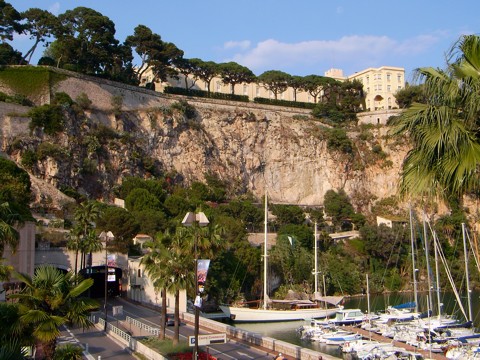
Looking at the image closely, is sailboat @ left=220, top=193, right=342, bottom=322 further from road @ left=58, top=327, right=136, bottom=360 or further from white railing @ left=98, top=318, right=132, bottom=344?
road @ left=58, top=327, right=136, bottom=360

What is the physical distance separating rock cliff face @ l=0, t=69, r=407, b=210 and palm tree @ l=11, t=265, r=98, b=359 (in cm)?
4793

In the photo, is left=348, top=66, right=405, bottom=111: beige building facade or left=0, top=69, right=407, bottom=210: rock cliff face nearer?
left=0, top=69, right=407, bottom=210: rock cliff face

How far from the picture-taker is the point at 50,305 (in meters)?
15.9

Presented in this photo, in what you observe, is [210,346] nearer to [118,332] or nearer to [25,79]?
[118,332]

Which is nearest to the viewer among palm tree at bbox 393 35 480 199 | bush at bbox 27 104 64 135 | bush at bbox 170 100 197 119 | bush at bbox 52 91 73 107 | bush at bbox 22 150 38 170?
palm tree at bbox 393 35 480 199

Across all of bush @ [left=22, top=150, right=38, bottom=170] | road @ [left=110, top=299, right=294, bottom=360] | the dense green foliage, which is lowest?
road @ [left=110, top=299, right=294, bottom=360]

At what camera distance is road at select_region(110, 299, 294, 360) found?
26.7 m

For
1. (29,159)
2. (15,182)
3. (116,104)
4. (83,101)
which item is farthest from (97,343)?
(116,104)

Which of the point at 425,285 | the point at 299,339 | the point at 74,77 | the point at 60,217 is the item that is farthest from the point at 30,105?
the point at 425,285

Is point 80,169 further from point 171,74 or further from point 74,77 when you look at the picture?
point 171,74

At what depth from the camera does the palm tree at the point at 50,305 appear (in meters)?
14.9

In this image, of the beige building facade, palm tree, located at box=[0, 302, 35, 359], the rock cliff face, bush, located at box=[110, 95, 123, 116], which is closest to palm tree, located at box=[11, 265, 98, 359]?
palm tree, located at box=[0, 302, 35, 359]

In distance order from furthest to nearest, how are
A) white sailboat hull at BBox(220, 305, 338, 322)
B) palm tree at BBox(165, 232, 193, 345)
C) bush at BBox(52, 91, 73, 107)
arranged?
1. bush at BBox(52, 91, 73, 107)
2. white sailboat hull at BBox(220, 305, 338, 322)
3. palm tree at BBox(165, 232, 193, 345)

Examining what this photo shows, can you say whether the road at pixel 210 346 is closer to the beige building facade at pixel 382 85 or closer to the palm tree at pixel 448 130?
the palm tree at pixel 448 130
